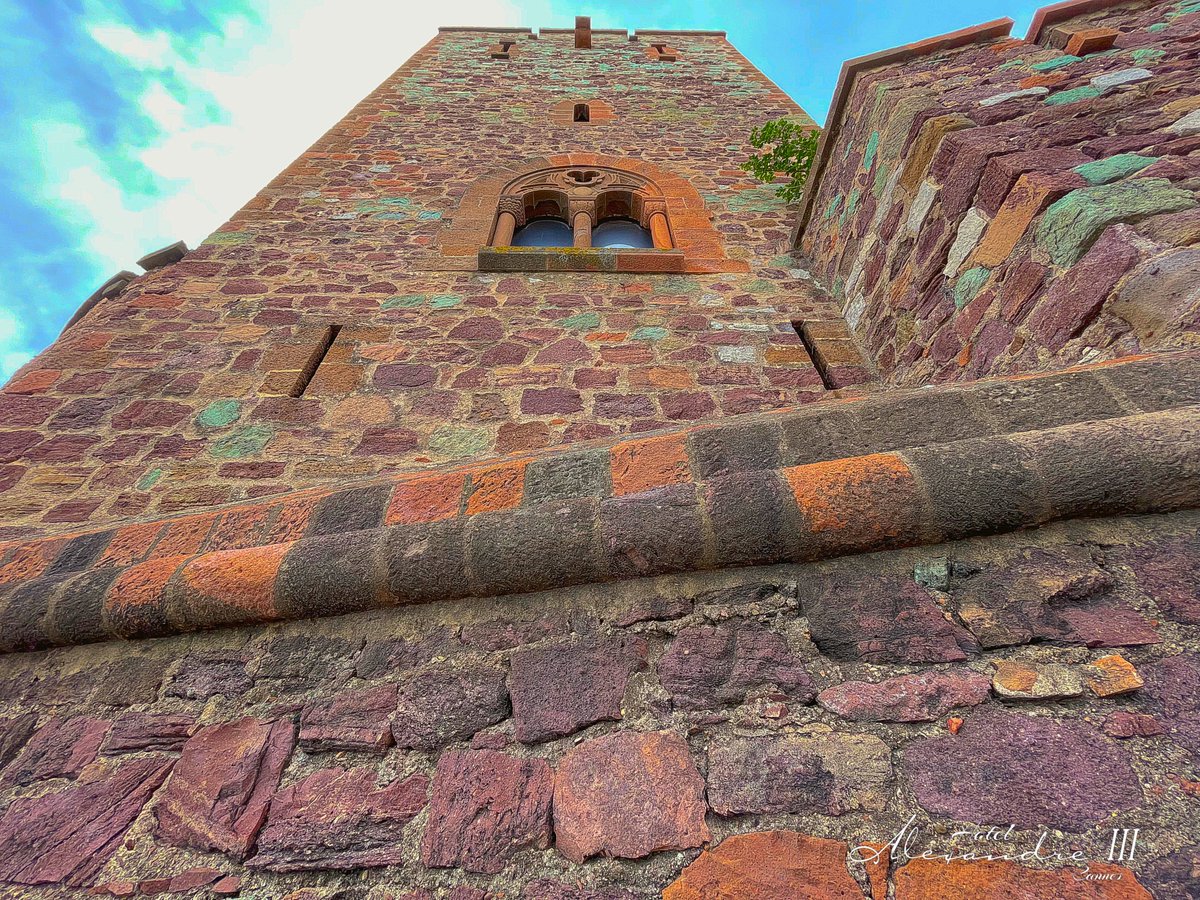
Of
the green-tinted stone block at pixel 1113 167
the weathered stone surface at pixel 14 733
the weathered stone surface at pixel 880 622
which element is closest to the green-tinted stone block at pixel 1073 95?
the green-tinted stone block at pixel 1113 167

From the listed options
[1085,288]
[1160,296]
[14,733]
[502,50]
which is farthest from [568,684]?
[502,50]

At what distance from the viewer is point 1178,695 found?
94 centimetres

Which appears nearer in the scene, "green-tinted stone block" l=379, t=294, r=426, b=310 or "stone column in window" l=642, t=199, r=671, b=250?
"green-tinted stone block" l=379, t=294, r=426, b=310

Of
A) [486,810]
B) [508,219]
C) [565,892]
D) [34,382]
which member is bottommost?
[565,892]

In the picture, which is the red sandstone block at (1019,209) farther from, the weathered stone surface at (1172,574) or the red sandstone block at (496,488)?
the red sandstone block at (496,488)

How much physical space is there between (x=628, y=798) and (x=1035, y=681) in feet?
2.31

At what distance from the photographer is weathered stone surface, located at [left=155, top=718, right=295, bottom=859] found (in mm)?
1094

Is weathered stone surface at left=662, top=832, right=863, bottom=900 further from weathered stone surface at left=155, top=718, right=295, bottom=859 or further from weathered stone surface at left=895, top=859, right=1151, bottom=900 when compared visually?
weathered stone surface at left=155, top=718, right=295, bottom=859

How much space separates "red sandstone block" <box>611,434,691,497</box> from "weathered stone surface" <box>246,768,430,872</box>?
746mm

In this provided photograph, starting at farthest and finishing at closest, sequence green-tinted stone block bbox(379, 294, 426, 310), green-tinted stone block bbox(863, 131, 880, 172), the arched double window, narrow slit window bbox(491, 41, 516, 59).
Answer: narrow slit window bbox(491, 41, 516, 59) < the arched double window < green-tinted stone block bbox(379, 294, 426, 310) < green-tinted stone block bbox(863, 131, 880, 172)

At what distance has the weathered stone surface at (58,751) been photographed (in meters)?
1.27

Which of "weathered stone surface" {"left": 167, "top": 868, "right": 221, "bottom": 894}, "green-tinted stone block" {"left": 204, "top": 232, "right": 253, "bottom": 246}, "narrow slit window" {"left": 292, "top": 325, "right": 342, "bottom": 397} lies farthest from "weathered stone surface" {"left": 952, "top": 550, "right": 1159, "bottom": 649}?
"green-tinted stone block" {"left": 204, "top": 232, "right": 253, "bottom": 246}

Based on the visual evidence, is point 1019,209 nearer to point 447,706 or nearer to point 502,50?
point 447,706

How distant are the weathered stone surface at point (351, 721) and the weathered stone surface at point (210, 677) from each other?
0.21m
